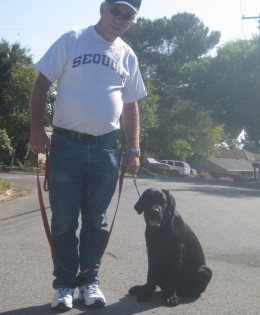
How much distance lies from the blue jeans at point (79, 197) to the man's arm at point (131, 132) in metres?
0.15

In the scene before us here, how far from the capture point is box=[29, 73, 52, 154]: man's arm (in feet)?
13.6

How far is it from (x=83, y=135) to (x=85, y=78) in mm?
408

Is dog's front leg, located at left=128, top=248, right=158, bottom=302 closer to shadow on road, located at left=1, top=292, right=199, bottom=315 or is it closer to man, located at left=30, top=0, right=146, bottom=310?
shadow on road, located at left=1, top=292, right=199, bottom=315

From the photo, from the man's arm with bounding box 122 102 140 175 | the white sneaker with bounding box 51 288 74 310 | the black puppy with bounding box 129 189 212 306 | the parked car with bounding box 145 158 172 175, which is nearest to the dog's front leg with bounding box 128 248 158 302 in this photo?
the black puppy with bounding box 129 189 212 306

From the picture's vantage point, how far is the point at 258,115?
128ft

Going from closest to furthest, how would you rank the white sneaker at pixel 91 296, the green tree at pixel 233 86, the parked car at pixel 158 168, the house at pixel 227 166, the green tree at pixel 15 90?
1. the white sneaker at pixel 91 296
2. the green tree at pixel 15 90
3. the green tree at pixel 233 86
4. the parked car at pixel 158 168
5. the house at pixel 227 166

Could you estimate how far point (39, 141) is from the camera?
4176mm

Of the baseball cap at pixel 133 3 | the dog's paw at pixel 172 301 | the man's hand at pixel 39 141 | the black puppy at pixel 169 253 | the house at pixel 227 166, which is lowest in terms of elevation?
the dog's paw at pixel 172 301

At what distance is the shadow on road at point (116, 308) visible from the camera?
4.15 m

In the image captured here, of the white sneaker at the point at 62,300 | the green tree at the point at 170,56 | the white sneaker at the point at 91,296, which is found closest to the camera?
the white sneaker at the point at 62,300

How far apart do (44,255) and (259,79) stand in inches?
1329

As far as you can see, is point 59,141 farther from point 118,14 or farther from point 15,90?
point 15,90

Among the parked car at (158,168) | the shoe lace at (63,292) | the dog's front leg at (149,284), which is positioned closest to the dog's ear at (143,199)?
the dog's front leg at (149,284)

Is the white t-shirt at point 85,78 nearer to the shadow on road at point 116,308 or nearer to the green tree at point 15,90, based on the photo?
the shadow on road at point 116,308
